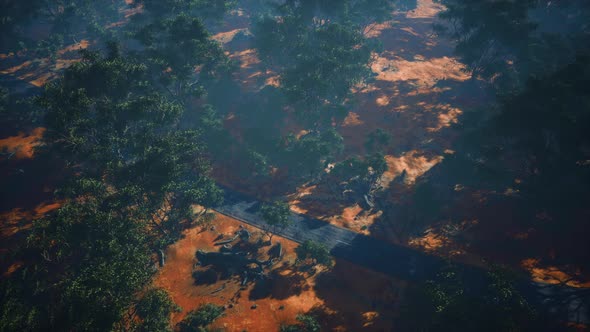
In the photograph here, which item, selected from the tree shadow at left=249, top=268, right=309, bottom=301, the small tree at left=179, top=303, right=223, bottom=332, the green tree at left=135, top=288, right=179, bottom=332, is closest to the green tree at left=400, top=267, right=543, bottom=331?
the tree shadow at left=249, top=268, right=309, bottom=301

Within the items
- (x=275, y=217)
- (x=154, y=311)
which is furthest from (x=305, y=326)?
(x=154, y=311)

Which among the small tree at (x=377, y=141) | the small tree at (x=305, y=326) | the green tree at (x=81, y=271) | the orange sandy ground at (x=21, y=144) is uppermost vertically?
the orange sandy ground at (x=21, y=144)

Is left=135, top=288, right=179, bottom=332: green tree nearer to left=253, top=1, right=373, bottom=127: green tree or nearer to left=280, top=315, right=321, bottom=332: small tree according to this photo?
left=280, top=315, right=321, bottom=332: small tree

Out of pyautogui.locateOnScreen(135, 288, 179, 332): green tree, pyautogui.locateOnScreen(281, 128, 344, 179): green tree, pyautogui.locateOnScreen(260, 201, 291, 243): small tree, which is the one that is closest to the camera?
pyautogui.locateOnScreen(135, 288, 179, 332): green tree

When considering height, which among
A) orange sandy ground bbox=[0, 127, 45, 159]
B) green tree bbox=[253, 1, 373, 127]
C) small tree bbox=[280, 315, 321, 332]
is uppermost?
green tree bbox=[253, 1, 373, 127]

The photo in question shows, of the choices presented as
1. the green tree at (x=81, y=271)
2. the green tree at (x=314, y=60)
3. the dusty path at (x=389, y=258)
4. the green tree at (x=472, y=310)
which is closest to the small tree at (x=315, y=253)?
the dusty path at (x=389, y=258)

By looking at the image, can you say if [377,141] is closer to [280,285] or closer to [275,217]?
[275,217]

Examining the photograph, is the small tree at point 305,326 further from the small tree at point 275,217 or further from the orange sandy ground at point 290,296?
the small tree at point 275,217
